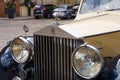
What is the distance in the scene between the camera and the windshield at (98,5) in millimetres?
6260

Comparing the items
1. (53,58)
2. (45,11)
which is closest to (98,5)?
(53,58)

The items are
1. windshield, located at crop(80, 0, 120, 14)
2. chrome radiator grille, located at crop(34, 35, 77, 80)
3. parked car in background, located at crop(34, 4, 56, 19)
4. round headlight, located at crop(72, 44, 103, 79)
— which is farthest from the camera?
parked car in background, located at crop(34, 4, 56, 19)

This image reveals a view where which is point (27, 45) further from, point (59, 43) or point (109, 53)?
point (109, 53)

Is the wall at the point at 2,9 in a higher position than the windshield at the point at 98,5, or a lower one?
lower

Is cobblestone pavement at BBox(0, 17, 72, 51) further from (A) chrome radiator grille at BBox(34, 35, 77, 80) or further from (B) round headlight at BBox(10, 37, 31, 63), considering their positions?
(A) chrome radiator grille at BBox(34, 35, 77, 80)

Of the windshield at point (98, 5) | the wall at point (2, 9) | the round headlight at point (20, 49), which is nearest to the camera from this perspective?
the round headlight at point (20, 49)

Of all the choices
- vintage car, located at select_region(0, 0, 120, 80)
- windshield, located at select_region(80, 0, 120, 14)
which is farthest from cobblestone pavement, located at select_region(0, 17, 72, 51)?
vintage car, located at select_region(0, 0, 120, 80)

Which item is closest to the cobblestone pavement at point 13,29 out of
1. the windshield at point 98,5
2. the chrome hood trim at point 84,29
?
the windshield at point 98,5

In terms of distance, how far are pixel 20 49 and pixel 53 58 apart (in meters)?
0.70

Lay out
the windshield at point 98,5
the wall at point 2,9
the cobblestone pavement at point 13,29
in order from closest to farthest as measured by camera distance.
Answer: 1. the windshield at point 98,5
2. the cobblestone pavement at point 13,29
3. the wall at point 2,9

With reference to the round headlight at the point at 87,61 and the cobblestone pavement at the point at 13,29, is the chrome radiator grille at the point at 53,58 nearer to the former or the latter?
the round headlight at the point at 87,61

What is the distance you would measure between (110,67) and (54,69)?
83cm

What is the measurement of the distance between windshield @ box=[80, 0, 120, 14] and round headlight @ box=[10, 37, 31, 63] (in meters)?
1.65

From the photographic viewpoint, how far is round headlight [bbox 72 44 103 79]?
14.2ft
